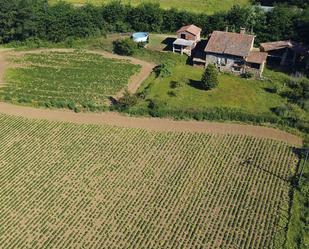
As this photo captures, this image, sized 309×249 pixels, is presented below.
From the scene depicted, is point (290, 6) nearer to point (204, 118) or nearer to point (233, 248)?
point (204, 118)

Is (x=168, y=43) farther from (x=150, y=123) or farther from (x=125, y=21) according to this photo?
(x=150, y=123)

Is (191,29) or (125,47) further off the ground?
(191,29)

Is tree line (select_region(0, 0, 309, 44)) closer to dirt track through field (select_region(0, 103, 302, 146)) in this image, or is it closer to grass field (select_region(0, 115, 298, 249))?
dirt track through field (select_region(0, 103, 302, 146))

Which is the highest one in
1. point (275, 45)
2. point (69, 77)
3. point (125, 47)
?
point (275, 45)

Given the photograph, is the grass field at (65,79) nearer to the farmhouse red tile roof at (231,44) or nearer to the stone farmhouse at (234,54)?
the stone farmhouse at (234,54)

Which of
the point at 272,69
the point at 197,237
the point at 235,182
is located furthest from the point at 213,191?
the point at 272,69

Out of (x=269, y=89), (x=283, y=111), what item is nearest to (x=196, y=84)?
(x=269, y=89)

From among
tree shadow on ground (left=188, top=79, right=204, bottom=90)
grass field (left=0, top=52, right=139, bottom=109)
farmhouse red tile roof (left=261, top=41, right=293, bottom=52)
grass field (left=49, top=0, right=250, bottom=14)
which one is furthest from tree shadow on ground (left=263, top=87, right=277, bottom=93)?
grass field (left=49, top=0, right=250, bottom=14)
